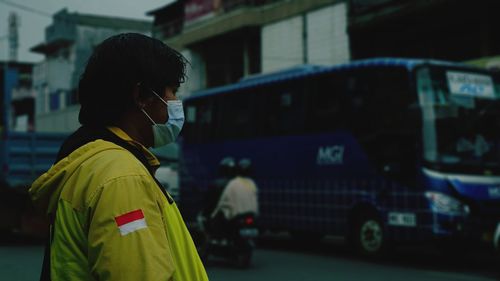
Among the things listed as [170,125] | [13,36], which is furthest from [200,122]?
[13,36]

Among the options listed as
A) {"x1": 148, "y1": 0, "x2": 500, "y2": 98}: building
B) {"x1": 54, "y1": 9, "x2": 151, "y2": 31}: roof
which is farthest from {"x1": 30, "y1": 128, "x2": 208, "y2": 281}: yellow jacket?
{"x1": 54, "y1": 9, "x2": 151, "y2": 31}: roof

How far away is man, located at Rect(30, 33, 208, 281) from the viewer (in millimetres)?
1469

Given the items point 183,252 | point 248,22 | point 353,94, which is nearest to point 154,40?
point 183,252

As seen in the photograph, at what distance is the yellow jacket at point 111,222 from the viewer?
146 centimetres

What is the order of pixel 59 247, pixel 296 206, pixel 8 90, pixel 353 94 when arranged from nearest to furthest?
pixel 59 247 < pixel 353 94 < pixel 296 206 < pixel 8 90

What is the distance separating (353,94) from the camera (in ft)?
38.6

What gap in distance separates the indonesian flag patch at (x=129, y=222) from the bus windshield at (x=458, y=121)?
30.3 ft

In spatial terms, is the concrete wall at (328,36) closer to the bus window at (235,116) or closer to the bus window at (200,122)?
the bus window at (200,122)

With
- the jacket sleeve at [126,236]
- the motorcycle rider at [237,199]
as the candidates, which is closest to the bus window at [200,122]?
the motorcycle rider at [237,199]

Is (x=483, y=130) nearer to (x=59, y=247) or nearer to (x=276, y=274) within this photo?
(x=276, y=274)

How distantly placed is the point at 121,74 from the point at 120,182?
32 cm

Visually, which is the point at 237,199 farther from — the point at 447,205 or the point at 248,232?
the point at 447,205

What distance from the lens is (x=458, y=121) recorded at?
10.6 meters

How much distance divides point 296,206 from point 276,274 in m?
3.88
